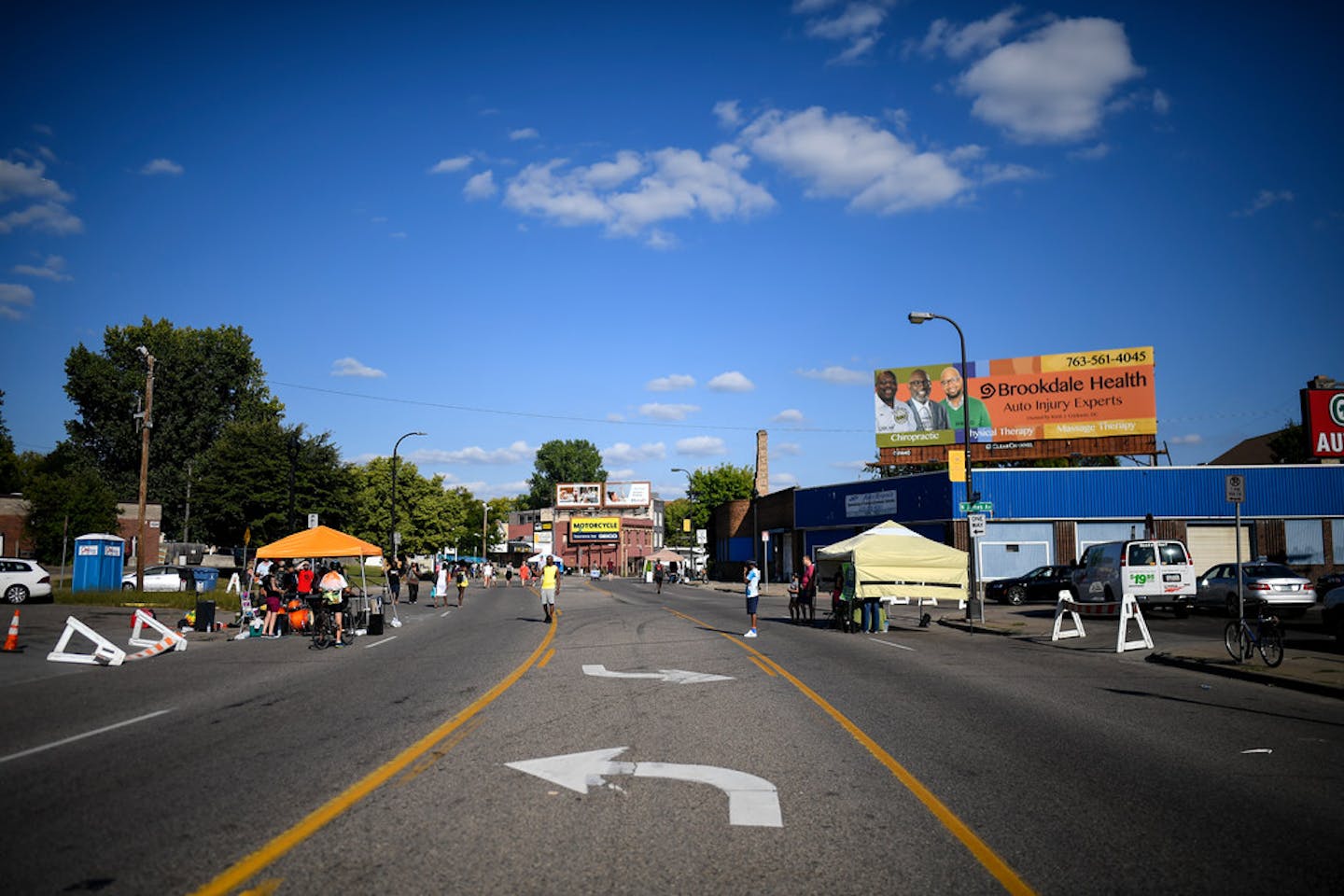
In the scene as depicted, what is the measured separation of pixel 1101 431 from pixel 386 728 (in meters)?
54.8

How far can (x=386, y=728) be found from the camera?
938 cm

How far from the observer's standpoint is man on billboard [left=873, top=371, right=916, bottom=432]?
5988 cm

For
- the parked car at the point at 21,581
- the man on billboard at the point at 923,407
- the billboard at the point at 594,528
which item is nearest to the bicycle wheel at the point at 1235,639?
the parked car at the point at 21,581

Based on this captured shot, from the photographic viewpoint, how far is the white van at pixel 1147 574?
26016 mm

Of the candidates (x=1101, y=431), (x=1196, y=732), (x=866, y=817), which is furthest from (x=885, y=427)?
(x=866, y=817)

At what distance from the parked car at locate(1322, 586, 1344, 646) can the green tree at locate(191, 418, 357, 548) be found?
52.9 m

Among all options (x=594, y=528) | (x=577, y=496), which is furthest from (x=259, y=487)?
(x=577, y=496)

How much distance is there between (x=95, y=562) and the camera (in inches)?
1490

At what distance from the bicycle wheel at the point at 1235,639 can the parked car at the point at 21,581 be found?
3505 cm

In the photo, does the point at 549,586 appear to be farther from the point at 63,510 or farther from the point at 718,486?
the point at 718,486

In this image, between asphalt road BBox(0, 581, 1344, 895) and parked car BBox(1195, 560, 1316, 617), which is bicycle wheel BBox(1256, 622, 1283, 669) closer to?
asphalt road BBox(0, 581, 1344, 895)

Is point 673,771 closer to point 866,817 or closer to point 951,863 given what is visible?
point 866,817

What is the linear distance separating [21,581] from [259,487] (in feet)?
91.1

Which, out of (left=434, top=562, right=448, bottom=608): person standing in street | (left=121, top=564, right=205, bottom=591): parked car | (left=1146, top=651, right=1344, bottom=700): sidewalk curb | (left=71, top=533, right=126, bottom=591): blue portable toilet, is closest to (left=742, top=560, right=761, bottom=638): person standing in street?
(left=1146, top=651, right=1344, bottom=700): sidewalk curb
